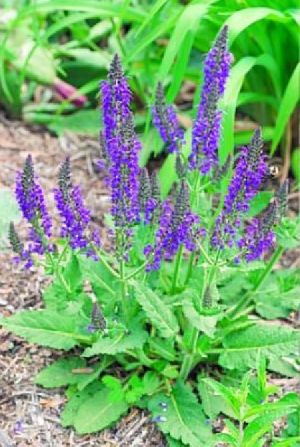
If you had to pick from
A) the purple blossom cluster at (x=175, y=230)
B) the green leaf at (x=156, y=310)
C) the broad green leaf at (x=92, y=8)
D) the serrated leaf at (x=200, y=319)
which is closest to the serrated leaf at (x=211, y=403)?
the green leaf at (x=156, y=310)

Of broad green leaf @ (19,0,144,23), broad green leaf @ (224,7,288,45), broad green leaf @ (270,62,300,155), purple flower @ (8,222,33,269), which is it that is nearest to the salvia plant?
purple flower @ (8,222,33,269)

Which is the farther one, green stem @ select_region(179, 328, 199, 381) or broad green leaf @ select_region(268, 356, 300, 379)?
broad green leaf @ select_region(268, 356, 300, 379)

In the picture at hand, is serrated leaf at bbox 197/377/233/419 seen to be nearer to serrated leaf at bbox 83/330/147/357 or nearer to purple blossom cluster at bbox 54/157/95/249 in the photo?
serrated leaf at bbox 83/330/147/357

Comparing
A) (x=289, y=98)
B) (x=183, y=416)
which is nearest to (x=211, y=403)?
(x=183, y=416)

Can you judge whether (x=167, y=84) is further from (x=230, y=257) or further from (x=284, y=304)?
(x=230, y=257)

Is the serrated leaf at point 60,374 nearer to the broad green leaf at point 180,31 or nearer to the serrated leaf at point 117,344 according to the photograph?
the serrated leaf at point 117,344
